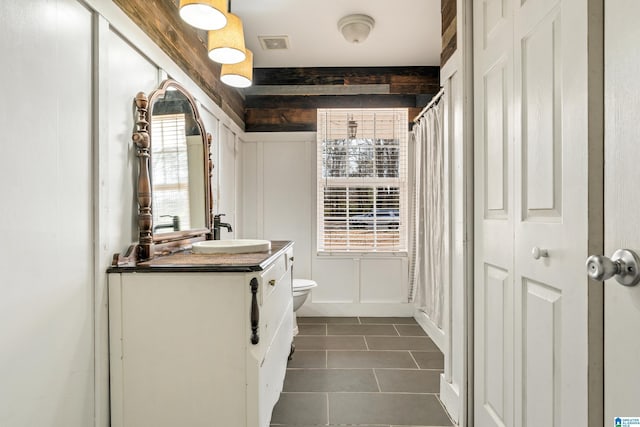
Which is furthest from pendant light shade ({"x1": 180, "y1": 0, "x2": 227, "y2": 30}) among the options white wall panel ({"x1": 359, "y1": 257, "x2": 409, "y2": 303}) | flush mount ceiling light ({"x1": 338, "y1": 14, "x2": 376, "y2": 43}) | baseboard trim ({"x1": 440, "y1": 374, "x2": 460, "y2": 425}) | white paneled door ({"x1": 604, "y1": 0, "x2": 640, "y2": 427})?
white wall panel ({"x1": 359, "y1": 257, "x2": 409, "y2": 303})

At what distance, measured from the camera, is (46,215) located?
1.07 metres

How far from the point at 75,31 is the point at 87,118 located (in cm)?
27

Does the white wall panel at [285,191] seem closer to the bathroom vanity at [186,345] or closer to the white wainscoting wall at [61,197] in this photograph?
the white wainscoting wall at [61,197]

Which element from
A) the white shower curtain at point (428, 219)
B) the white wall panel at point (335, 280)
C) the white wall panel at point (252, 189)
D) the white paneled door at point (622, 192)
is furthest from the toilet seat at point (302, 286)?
the white paneled door at point (622, 192)

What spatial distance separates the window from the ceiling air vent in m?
0.75

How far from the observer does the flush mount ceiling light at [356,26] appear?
2736 mm

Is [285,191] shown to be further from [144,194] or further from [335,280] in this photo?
[144,194]

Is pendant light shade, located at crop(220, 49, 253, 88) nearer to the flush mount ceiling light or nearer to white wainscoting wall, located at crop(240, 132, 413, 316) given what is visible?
the flush mount ceiling light

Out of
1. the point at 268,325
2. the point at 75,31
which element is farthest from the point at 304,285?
the point at 75,31

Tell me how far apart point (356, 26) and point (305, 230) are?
1.89 metres

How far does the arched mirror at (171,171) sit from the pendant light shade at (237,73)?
24 cm

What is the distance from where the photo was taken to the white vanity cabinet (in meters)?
1.33

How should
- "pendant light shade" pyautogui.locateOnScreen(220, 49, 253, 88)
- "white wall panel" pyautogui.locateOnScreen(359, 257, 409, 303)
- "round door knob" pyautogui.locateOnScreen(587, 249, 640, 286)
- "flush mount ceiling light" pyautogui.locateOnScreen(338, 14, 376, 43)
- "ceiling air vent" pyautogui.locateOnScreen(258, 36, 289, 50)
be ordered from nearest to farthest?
"round door knob" pyautogui.locateOnScreen(587, 249, 640, 286)
"pendant light shade" pyautogui.locateOnScreen(220, 49, 253, 88)
"flush mount ceiling light" pyautogui.locateOnScreen(338, 14, 376, 43)
"ceiling air vent" pyautogui.locateOnScreen(258, 36, 289, 50)
"white wall panel" pyautogui.locateOnScreen(359, 257, 409, 303)

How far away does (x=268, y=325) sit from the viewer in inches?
59.8
